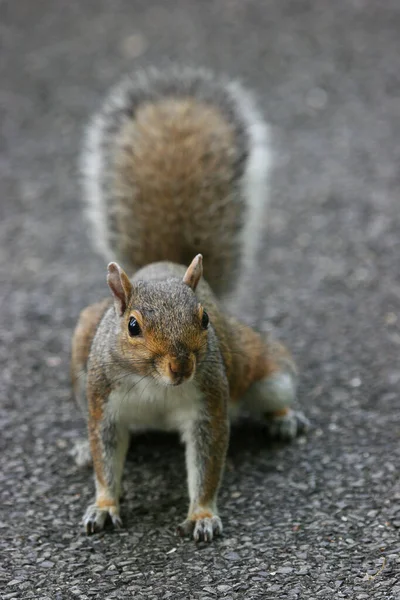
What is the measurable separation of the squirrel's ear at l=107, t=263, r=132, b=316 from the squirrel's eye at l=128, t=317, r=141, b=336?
0.10 m

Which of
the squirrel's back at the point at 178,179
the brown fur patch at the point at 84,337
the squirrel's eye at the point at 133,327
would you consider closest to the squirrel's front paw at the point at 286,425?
the squirrel's back at the point at 178,179

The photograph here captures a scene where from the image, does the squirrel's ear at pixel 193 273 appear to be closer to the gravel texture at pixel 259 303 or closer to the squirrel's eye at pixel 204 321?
the squirrel's eye at pixel 204 321

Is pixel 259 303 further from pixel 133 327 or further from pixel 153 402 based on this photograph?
pixel 133 327

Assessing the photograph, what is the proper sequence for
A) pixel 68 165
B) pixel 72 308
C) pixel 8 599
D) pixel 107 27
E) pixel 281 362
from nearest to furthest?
pixel 8 599 < pixel 281 362 < pixel 72 308 < pixel 68 165 < pixel 107 27

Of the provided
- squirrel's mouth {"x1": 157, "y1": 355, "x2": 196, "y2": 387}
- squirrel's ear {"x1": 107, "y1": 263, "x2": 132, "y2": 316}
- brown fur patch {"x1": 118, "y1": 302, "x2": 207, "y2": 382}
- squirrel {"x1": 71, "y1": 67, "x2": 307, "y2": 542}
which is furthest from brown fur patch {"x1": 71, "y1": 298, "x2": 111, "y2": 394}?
squirrel's mouth {"x1": 157, "y1": 355, "x2": 196, "y2": 387}

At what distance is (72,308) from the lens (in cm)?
429

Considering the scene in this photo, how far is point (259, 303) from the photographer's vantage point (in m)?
4.35

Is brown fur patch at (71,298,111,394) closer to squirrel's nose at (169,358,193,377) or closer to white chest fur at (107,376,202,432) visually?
white chest fur at (107,376,202,432)

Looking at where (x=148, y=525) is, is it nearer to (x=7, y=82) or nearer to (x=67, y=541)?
(x=67, y=541)

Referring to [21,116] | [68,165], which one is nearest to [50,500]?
[68,165]

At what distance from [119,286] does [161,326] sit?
219 mm

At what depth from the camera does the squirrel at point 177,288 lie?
8.30 feet

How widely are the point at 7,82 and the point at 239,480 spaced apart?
4440 millimetres

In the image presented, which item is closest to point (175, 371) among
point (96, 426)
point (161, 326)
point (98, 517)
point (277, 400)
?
point (161, 326)
